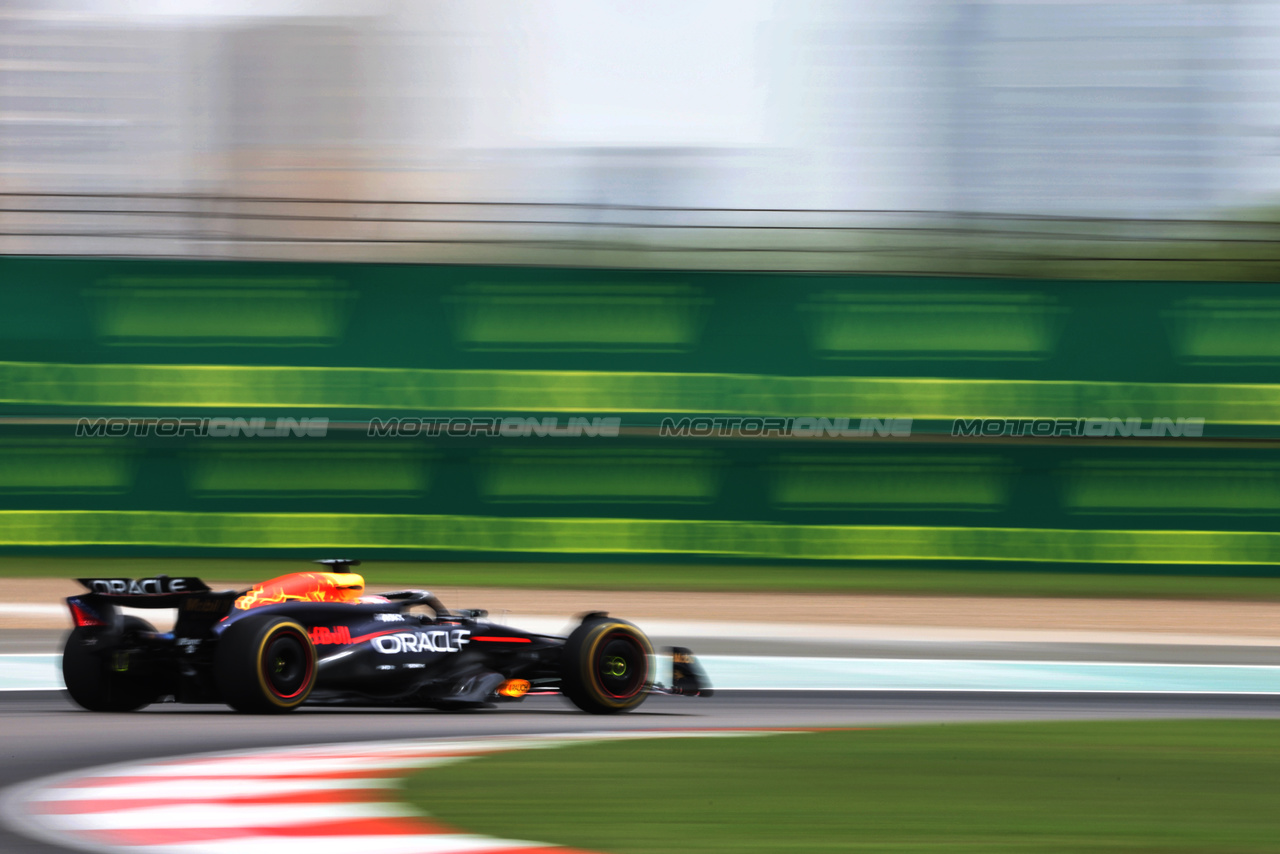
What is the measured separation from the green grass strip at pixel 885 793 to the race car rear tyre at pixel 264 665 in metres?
1.56

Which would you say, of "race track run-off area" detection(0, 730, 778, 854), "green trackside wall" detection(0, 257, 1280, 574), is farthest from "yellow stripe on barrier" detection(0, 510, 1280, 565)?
"race track run-off area" detection(0, 730, 778, 854)

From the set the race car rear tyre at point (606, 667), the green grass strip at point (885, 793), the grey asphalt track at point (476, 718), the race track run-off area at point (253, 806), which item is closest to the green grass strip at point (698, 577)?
the grey asphalt track at point (476, 718)

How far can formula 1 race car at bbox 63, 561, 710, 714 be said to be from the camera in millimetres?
7434

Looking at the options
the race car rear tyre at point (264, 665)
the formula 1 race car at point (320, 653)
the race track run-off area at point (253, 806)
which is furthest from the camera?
the formula 1 race car at point (320, 653)

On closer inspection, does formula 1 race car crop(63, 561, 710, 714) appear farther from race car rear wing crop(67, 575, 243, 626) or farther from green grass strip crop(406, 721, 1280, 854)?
green grass strip crop(406, 721, 1280, 854)

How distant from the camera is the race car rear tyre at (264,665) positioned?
729 cm

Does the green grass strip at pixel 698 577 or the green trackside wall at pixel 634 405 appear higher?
the green trackside wall at pixel 634 405

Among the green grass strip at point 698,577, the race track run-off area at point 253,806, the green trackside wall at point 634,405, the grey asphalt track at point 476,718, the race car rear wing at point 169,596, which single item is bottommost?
the grey asphalt track at point 476,718

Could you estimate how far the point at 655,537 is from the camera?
16219 millimetres

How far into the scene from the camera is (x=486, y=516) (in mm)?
16328

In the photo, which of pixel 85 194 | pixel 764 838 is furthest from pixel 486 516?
pixel 764 838

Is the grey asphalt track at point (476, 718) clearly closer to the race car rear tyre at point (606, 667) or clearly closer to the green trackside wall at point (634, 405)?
the race car rear tyre at point (606, 667)

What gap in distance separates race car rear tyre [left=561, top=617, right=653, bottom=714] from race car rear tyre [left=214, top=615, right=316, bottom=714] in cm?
121

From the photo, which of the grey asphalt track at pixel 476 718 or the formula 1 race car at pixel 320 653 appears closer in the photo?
the grey asphalt track at pixel 476 718
